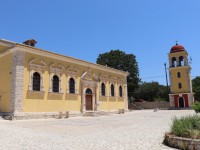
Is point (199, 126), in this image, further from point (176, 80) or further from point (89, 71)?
point (176, 80)

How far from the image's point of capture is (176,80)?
135ft

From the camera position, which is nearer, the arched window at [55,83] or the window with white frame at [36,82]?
the window with white frame at [36,82]

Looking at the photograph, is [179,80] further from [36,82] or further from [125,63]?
[36,82]

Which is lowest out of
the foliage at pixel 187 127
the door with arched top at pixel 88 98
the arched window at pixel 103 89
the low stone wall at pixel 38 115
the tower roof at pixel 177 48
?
the low stone wall at pixel 38 115

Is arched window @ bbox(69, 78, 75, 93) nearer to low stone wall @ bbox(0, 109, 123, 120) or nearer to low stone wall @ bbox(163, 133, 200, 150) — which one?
low stone wall @ bbox(0, 109, 123, 120)

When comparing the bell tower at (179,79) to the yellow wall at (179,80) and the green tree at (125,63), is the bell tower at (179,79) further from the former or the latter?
the green tree at (125,63)

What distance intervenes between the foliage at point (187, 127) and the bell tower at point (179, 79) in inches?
1332

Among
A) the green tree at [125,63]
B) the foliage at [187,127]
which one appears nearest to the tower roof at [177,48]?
the green tree at [125,63]

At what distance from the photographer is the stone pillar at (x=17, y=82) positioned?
17125mm

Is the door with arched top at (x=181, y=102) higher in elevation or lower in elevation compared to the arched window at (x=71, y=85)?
lower

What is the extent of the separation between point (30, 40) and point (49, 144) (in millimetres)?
17123

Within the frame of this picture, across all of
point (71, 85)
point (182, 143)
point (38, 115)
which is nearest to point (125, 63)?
point (71, 85)

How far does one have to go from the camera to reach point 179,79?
40656 mm

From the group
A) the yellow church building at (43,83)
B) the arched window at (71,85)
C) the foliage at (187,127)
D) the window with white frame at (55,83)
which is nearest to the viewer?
the foliage at (187,127)
